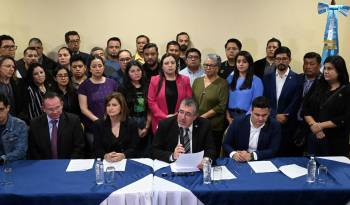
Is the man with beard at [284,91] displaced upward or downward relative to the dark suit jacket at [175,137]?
upward

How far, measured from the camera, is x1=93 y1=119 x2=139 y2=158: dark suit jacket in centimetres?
333

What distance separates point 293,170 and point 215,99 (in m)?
1.45

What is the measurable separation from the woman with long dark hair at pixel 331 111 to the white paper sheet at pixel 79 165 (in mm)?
2141

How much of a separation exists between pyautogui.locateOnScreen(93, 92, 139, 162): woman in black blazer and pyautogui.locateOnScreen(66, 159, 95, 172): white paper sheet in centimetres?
24

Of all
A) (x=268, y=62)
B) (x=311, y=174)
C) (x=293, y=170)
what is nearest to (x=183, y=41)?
(x=268, y=62)

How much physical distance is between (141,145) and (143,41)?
1.78 metres

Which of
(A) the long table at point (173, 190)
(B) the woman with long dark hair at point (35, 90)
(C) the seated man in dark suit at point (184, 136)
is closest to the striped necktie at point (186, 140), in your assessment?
(C) the seated man in dark suit at point (184, 136)

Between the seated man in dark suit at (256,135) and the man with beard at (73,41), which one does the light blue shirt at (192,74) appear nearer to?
the seated man in dark suit at (256,135)

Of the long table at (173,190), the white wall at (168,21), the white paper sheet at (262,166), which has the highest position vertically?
the white wall at (168,21)

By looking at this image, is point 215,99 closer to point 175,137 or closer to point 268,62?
point 175,137

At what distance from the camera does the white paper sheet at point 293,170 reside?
2.76m

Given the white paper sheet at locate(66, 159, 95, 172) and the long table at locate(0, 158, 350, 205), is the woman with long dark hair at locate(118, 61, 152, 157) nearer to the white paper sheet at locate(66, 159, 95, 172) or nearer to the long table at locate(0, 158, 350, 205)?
the white paper sheet at locate(66, 159, 95, 172)

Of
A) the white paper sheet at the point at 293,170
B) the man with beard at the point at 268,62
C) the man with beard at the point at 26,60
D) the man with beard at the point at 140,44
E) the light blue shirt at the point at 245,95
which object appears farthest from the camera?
the man with beard at the point at 140,44

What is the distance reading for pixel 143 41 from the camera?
532 cm
